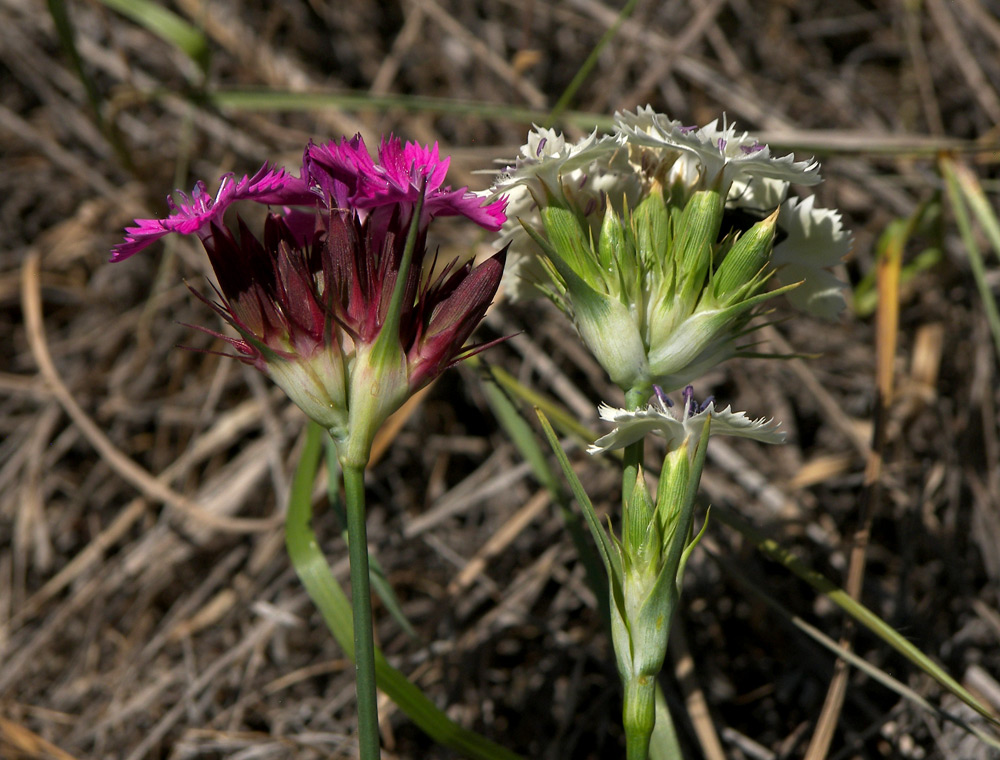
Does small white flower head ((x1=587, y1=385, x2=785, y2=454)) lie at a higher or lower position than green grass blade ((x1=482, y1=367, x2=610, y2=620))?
lower

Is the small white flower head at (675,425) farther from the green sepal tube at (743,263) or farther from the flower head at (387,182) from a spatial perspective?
the flower head at (387,182)

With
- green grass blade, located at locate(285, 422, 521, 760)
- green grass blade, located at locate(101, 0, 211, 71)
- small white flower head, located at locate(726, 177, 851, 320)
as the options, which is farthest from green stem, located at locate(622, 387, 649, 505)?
green grass blade, located at locate(101, 0, 211, 71)

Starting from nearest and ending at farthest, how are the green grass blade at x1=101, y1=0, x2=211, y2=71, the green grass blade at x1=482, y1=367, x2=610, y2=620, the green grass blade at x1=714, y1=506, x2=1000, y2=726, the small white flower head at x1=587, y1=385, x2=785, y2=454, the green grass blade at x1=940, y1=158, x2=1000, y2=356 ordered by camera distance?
the small white flower head at x1=587, y1=385, x2=785, y2=454 < the green grass blade at x1=714, y1=506, x2=1000, y2=726 < the green grass blade at x1=482, y1=367, x2=610, y2=620 < the green grass blade at x1=940, y1=158, x2=1000, y2=356 < the green grass blade at x1=101, y1=0, x2=211, y2=71

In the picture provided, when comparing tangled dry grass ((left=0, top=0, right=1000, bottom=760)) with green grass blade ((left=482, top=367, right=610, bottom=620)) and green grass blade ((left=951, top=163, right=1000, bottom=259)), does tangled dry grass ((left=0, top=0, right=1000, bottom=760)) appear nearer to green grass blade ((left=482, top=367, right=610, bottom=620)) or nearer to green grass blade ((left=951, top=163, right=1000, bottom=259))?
green grass blade ((left=951, top=163, right=1000, bottom=259))

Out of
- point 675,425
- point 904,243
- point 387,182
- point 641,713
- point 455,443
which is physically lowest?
point 641,713

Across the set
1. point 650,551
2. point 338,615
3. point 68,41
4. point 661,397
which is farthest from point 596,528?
point 68,41

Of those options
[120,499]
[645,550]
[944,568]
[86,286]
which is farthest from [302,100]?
[944,568]

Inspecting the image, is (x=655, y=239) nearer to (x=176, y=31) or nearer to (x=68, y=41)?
(x=176, y=31)
